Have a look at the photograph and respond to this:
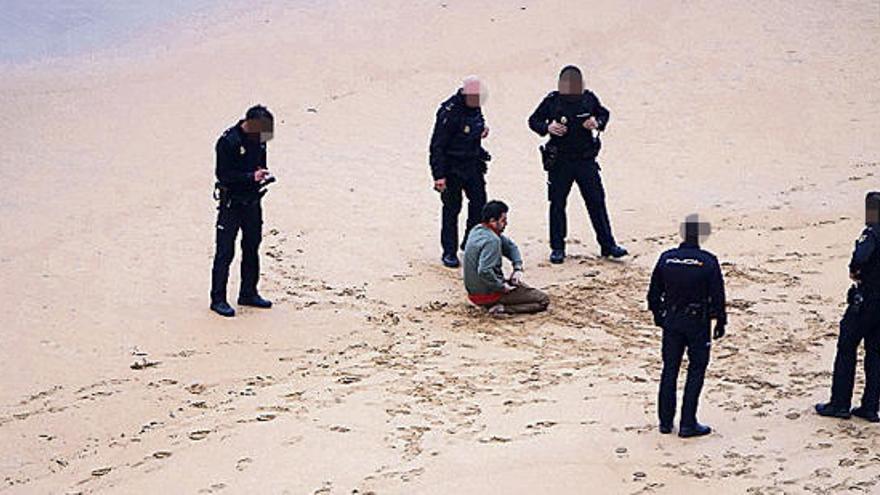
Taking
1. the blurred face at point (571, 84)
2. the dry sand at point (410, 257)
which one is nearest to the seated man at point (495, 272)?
the dry sand at point (410, 257)

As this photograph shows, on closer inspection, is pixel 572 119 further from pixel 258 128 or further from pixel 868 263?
pixel 868 263

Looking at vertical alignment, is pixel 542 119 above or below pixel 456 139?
above

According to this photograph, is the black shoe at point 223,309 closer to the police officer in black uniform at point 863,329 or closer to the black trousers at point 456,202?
the black trousers at point 456,202

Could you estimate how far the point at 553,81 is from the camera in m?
19.6

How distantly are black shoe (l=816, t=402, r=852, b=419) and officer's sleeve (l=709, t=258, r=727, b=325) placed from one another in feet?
3.22

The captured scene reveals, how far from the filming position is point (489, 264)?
10.3m

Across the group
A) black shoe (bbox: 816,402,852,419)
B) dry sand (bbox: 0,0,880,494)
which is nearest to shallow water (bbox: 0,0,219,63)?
dry sand (bbox: 0,0,880,494)

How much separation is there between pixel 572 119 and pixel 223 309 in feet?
11.2

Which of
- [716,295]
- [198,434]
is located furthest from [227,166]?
[716,295]

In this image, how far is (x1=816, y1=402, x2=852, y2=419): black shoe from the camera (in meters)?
8.09

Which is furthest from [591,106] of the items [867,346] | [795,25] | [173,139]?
[795,25]

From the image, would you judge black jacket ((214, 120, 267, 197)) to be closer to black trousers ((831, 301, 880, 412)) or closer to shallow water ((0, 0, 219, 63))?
black trousers ((831, 301, 880, 412))

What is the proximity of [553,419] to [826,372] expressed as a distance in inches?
80.6

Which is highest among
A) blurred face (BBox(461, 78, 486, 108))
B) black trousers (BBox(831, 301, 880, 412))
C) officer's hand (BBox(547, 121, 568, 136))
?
blurred face (BBox(461, 78, 486, 108))
